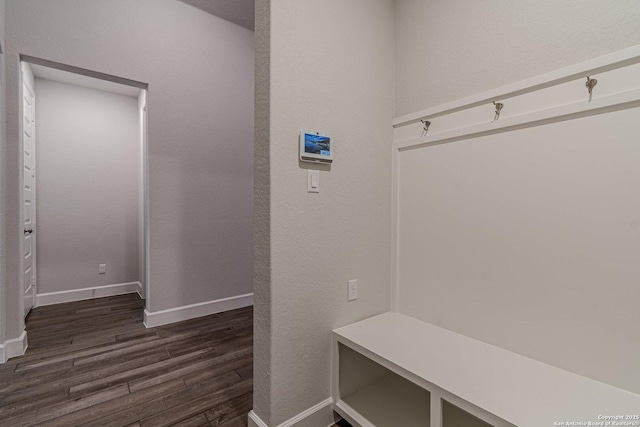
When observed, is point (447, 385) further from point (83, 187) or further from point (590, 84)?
point (83, 187)

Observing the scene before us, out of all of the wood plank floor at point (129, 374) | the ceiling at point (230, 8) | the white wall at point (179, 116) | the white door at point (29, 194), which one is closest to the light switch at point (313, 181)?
the wood plank floor at point (129, 374)

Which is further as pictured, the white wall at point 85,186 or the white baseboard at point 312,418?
the white wall at point 85,186

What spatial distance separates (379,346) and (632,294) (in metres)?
0.99

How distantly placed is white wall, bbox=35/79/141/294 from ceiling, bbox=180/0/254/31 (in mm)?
1857

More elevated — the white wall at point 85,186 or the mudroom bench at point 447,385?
the white wall at point 85,186

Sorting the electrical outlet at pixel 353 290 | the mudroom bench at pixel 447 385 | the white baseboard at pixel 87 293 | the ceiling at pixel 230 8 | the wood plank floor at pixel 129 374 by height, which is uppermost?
the ceiling at pixel 230 8

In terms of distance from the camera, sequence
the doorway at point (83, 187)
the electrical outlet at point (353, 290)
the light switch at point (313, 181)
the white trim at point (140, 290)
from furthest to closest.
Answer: the white trim at point (140, 290) < the doorway at point (83, 187) < the electrical outlet at point (353, 290) < the light switch at point (313, 181)

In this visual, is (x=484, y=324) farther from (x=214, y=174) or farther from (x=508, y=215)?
(x=214, y=174)

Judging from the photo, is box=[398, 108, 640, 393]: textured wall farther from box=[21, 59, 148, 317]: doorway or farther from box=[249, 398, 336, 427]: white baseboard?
box=[21, 59, 148, 317]: doorway

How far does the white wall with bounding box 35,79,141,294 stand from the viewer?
3385 mm

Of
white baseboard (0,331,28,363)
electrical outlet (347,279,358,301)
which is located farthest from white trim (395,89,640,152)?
white baseboard (0,331,28,363)

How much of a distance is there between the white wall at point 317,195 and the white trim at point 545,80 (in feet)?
1.24

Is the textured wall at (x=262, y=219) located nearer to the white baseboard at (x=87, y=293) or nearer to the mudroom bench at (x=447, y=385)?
the mudroom bench at (x=447, y=385)

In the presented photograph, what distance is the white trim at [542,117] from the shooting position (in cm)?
105
